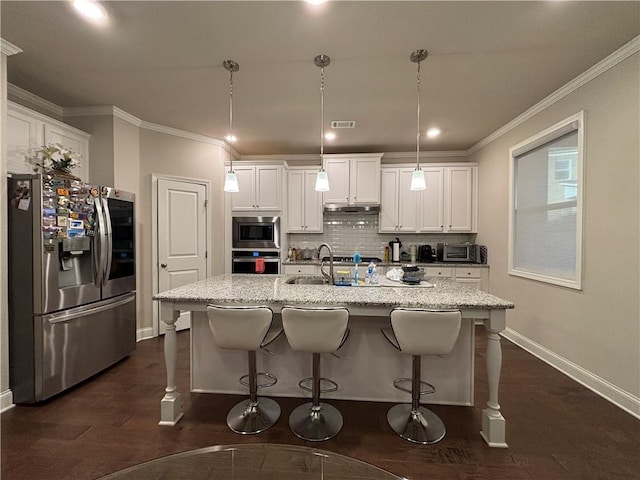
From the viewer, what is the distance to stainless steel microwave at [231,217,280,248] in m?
4.45

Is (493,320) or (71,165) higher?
(71,165)

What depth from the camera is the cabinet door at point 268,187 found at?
4.47 metres

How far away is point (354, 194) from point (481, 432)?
3.35m

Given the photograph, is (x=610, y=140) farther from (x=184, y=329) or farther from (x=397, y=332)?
(x=184, y=329)

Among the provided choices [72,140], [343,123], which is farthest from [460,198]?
[72,140]

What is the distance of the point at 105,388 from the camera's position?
256cm

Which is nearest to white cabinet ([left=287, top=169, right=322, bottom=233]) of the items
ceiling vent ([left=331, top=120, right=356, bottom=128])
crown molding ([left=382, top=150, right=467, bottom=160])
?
ceiling vent ([left=331, top=120, right=356, bottom=128])

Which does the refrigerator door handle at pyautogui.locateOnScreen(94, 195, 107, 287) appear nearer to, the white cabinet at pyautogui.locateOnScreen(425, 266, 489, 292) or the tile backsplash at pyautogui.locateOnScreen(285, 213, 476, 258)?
the tile backsplash at pyautogui.locateOnScreen(285, 213, 476, 258)

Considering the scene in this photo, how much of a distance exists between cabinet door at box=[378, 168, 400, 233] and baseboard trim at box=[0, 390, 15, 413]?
14.4 feet

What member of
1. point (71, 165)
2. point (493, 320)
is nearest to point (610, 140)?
point (493, 320)

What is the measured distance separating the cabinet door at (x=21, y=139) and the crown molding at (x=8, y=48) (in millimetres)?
503

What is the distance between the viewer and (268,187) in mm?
4477

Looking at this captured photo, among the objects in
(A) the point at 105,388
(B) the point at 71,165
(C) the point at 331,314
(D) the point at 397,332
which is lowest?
(A) the point at 105,388

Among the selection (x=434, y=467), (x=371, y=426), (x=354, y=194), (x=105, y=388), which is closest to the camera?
(x=434, y=467)
